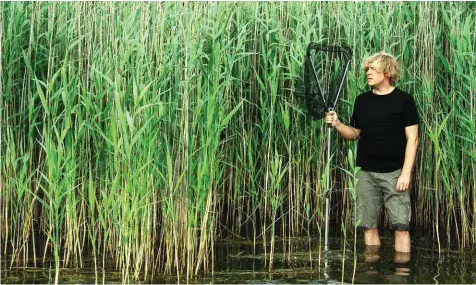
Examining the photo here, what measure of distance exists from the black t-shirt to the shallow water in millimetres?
718

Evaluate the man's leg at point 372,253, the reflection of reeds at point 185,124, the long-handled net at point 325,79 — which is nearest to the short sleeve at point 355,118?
the long-handled net at point 325,79

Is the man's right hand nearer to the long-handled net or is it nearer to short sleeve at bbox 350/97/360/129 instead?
the long-handled net

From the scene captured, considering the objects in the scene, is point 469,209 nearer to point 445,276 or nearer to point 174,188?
point 445,276

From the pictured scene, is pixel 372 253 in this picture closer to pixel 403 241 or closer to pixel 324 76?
pixel 403 241

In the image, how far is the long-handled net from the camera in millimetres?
5738

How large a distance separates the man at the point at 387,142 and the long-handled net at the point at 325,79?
25cm

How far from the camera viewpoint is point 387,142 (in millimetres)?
5500

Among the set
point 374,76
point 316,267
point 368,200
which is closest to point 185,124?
point 316,267

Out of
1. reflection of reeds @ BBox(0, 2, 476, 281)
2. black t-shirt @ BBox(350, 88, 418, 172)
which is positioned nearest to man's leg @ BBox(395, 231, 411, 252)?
reflection of reeds @ BBox(0, 2, 476, 281)

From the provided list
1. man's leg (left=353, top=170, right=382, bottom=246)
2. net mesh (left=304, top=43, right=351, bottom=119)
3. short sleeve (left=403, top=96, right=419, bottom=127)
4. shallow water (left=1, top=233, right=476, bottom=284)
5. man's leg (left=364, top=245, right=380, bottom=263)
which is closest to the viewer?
shallow water (left=1, top=233, right=476, bottom=284)

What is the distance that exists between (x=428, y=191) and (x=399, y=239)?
43.2 inches

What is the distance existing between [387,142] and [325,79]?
1140 mm

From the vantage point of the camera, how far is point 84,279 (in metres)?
4.67

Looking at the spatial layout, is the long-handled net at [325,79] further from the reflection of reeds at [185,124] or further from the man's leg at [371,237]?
the man's leg at [371,237]
